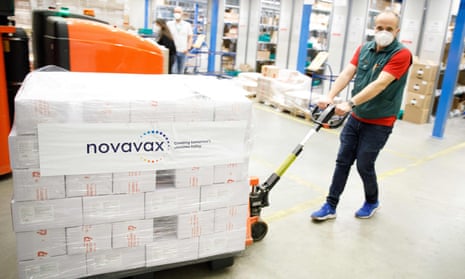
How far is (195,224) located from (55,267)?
2.66 ft

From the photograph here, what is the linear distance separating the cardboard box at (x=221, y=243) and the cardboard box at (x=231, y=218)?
4 cm

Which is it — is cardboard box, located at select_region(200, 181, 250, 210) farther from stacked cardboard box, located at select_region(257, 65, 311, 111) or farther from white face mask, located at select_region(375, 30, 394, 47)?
stacked cardboard box, located at select_region(257, 65, 311, 111)

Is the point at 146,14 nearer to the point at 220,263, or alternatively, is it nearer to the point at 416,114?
the point at 416,114

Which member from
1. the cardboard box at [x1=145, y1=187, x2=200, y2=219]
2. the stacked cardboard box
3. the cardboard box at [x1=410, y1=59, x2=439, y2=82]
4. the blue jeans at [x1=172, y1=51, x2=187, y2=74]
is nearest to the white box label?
the cardboard box at [x1=145, y1=187, x2=200, y2=219]

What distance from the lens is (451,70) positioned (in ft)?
21.8

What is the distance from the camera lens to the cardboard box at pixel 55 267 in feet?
Answer: 6.72

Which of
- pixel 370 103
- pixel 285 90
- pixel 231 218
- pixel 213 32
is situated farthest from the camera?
pixel 213 32

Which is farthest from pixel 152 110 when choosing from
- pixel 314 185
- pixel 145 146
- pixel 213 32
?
pixel 213 32

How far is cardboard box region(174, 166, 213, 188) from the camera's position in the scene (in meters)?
2.25

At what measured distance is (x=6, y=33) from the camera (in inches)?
146

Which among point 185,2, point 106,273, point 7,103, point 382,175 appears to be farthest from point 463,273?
point 185,2

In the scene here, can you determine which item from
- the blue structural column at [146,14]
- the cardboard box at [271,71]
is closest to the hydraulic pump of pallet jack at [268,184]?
the cardboard box at [271,71]

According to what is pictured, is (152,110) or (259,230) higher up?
(152,110)

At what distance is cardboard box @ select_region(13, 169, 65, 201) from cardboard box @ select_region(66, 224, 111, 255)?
0.23 m
